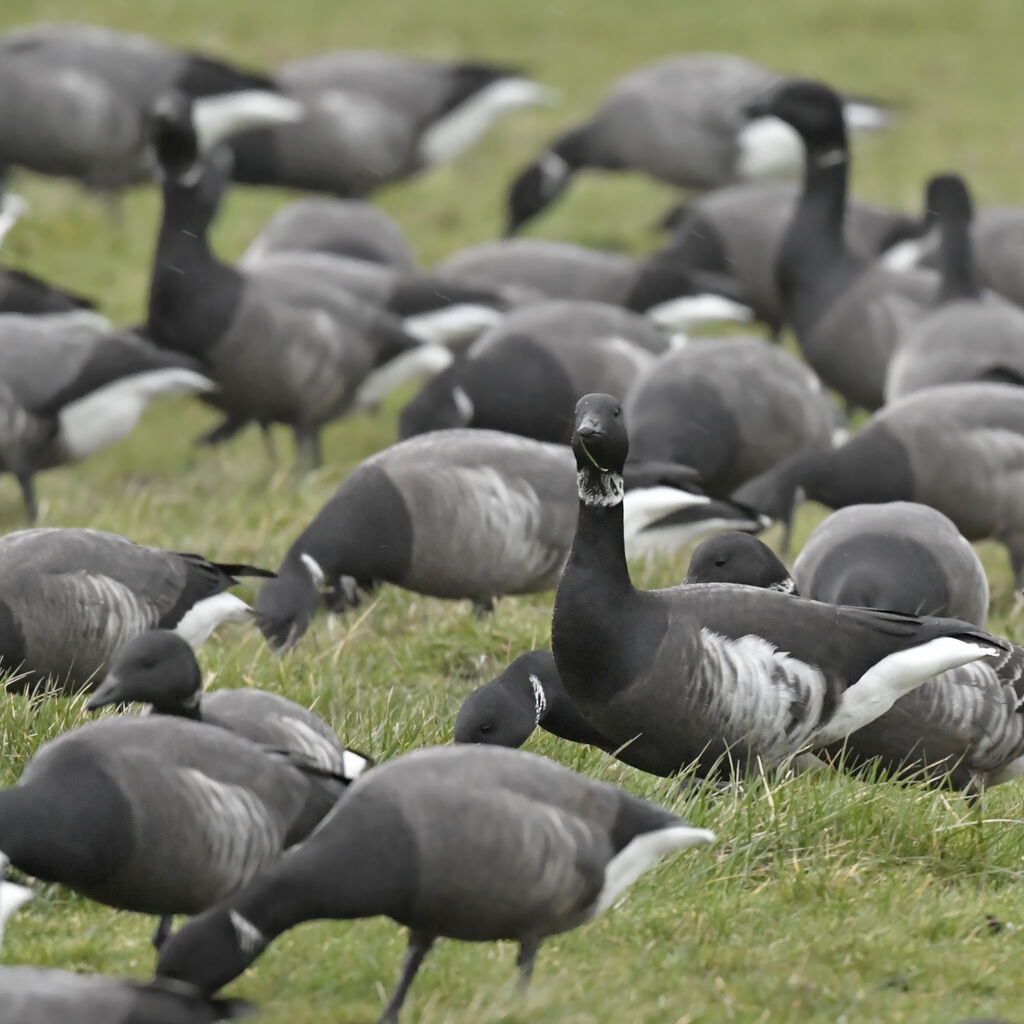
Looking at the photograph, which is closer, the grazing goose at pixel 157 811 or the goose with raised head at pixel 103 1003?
the goose with raised head at pixel 103 1003

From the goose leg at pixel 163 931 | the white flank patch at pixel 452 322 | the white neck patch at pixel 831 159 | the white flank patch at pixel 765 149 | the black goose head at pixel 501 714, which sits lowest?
the white flank patch at pixel 452 322

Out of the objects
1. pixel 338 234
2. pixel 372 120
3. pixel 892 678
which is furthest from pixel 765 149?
pixel 892 678

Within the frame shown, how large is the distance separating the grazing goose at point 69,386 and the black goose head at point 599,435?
4.99 meters

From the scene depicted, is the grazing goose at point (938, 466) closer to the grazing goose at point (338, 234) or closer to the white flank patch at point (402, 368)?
the white flank patch at point (402, 368)

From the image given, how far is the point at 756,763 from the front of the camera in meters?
6.03

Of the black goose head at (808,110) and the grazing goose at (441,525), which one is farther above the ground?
the black goose head at (808,110)

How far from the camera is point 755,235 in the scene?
15.0m

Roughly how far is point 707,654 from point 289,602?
108 inches

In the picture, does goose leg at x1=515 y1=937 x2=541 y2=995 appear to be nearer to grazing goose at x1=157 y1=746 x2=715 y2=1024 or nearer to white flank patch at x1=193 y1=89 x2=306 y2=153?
grazing goose at x1=157 y1=746 x2=715 y2=1024

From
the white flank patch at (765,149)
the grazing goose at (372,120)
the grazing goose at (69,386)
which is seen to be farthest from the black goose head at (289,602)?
the white flank patch at (765,149)

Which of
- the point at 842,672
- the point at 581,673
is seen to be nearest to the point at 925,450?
the point at 842,672

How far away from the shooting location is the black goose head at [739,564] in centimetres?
673

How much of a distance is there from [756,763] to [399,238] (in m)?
9.37

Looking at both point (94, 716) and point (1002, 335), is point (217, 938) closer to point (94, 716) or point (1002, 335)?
point (94, 716)
